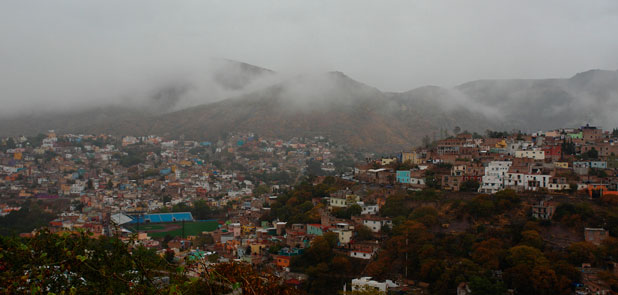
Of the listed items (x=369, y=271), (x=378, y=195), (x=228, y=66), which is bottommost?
(x=369, y=271)

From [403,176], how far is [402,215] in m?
3.99

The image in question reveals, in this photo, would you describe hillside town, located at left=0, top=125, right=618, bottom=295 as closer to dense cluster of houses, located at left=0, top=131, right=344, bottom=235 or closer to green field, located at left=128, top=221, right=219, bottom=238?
green field, located at left=128, top=221, right=219, bottom=238

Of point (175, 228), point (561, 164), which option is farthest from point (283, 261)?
point (175, 228)

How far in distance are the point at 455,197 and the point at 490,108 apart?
235ft

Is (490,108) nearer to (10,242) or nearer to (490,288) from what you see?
(490,288)

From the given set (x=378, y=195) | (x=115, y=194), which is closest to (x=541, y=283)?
(x=378, y=195)

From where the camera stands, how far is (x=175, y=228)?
1189 inches

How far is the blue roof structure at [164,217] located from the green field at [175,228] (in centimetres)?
104

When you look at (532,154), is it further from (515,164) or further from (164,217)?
(164,217)

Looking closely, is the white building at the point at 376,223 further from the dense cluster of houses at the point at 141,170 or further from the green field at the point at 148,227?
the green field at the point at 148,227

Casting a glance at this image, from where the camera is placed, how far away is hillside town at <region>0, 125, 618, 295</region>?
51.3 feet

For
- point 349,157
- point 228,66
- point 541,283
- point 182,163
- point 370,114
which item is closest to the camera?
point 541,283

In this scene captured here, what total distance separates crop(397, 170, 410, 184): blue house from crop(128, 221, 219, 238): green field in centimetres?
1156

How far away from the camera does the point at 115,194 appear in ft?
135
